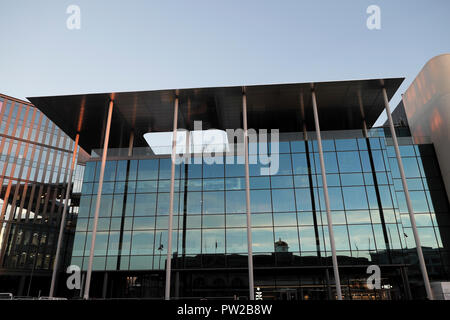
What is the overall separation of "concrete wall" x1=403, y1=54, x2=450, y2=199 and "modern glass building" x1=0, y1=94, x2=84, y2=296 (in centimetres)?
4535

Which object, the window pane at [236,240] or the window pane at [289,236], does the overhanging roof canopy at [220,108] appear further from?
the window pane at [289,236]

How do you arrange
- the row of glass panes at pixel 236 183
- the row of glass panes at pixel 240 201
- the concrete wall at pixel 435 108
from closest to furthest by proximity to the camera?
the row of glass panes at pixel 240 201 → the row of glass panes at pixel 236 183 → the concrete wall at pixel 435 108

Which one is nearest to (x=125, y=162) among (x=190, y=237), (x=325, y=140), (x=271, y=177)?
(x=190, y=237)

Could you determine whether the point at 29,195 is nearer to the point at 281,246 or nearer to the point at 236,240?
the point at 236,240

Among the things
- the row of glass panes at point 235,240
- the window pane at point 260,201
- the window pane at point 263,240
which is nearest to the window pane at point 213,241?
the row of glass panes at point 235,240

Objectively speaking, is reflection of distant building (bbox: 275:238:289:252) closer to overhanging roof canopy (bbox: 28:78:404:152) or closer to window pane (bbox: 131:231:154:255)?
window pane (bbox: 131:231:154:255)

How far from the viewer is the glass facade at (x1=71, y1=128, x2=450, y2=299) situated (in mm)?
24141

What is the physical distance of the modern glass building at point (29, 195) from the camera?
44406 mm

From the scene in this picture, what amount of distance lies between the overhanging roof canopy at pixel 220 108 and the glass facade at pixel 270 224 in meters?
2.29

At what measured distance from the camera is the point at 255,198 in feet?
86.8

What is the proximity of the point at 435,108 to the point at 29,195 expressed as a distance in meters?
56.9

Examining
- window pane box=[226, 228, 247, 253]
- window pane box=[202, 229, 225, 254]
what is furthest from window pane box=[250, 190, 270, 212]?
window pane box=[202, 229, 225, 254]

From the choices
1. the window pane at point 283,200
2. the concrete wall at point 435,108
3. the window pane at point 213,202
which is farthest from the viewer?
the concrete wall at point 435,108
